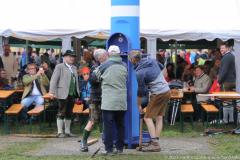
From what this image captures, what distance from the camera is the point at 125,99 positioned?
9273mm

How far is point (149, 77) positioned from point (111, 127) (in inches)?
41.3

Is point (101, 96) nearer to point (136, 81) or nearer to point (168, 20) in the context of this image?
point (136, 81)

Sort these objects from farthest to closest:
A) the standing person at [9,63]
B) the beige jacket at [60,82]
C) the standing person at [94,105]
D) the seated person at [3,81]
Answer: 1. the standing person at [9,63]
2. the seated person at [3,81]
3. the beige jacket at [60,82]
4. the standing person at [94,105]

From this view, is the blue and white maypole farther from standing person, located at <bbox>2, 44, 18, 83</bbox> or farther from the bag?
standing person, located at <bbox>2, 44, 18, 83</bbox>

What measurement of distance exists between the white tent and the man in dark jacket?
1.06ft

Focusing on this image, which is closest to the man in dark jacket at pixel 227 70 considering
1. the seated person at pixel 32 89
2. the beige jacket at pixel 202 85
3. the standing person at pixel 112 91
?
the beige jacket at pixel 202 85

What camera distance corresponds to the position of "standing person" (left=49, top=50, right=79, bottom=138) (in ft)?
38.5

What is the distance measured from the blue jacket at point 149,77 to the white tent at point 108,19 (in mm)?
2665

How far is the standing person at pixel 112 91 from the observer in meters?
9.13

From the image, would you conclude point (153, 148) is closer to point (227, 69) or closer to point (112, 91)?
point (112, 91)

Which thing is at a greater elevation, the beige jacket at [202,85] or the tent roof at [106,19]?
the tent roof at [106,19]

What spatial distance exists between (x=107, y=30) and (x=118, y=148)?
3393 millimetres

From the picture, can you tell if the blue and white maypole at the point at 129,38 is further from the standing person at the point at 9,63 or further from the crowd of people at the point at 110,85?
the standing person at the point at 9,63

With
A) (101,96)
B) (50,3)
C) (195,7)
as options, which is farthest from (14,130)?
(195,7)
